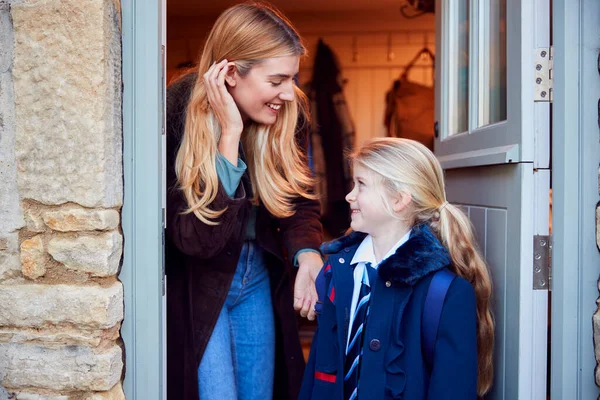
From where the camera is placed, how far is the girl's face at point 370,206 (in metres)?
1.85

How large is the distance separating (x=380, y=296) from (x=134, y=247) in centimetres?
71

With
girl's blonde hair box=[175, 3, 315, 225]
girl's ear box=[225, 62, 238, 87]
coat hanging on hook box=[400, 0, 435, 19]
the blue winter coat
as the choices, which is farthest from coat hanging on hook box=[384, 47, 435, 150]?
the blue winter coat

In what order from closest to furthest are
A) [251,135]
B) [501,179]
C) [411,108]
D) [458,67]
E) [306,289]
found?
[501,179]
[306,289]
[251,135]
[458,67]
[411,108]

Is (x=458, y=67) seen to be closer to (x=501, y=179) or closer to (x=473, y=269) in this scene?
(x=501, y=179)

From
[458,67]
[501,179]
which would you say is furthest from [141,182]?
[458,67]

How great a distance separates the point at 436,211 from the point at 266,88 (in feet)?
2.30

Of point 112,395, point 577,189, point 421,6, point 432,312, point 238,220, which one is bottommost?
point 112,395

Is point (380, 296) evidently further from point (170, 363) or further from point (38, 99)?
point (38, 99)

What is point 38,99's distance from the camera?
1629 millimetres

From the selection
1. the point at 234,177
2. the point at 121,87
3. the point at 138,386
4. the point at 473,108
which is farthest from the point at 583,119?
the point at 138,386

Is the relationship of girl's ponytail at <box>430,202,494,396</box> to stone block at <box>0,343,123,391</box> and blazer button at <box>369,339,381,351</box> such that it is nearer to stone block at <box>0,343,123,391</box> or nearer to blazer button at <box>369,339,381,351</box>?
blazer button at <box>369,339,381,351</box>

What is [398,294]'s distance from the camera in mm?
1710

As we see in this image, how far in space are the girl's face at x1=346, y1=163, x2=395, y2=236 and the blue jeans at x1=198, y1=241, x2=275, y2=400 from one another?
444mm

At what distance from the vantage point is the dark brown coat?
1.93 m
